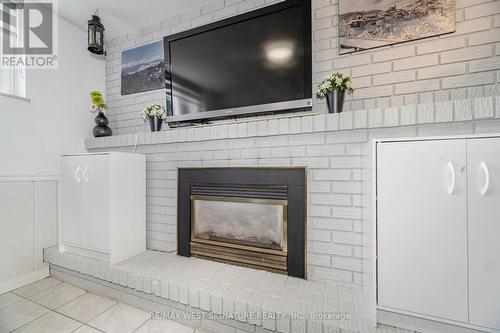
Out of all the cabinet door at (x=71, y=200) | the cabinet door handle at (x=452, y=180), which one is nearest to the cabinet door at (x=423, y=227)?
the cabinet door handle at (x=452, y=180)

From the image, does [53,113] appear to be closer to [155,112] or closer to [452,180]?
[155,112]

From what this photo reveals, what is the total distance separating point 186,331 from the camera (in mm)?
1329

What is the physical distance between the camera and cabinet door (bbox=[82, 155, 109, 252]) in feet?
5.55

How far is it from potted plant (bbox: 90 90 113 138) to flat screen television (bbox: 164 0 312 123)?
849mm

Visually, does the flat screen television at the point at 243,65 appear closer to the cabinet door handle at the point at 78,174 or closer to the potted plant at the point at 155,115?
the potted plant at the point at 155,115

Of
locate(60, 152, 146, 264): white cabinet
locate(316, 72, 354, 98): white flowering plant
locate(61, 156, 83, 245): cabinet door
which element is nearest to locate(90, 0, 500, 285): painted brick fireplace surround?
locate(316, 72, 354, 98): white flowering plant

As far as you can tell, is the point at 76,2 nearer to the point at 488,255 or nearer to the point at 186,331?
the point at 186,331

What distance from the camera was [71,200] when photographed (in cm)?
185

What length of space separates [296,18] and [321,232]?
1.54 m

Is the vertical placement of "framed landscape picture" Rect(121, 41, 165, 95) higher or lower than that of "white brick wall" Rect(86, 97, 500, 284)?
higher

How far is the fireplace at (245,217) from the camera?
1504mm

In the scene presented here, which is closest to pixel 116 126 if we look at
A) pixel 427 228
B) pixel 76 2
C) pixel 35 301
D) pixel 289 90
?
pixel 76 2

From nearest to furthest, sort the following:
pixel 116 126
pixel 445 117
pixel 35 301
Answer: pixel 445 117 → pixel 35 301 → pixel 116 126

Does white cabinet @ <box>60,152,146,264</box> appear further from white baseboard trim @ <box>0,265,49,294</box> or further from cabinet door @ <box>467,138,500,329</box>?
cabinet door @ <box>467,138,500,329</box>
